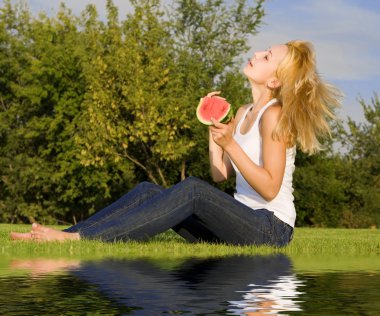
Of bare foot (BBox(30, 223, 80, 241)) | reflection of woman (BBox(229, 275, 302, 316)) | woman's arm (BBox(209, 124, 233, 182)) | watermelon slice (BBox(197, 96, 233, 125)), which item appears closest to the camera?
reflection of woman (BBox(229, 275, 302, 316))

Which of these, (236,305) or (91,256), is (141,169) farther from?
(236,305)

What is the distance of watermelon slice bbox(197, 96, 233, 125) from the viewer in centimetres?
811

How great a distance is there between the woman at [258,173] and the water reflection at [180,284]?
1.80 ft

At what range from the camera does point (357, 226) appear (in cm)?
3841

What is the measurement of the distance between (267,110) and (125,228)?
1.80 m

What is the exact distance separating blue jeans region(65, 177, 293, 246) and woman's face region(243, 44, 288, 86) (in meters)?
1.27

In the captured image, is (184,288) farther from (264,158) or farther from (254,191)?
(254,191)

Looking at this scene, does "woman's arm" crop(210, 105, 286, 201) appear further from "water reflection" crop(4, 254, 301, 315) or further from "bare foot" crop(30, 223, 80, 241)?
"bare foot" crop(30, 223, 80, 241)

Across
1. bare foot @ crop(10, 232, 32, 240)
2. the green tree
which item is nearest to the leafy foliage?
the green tree

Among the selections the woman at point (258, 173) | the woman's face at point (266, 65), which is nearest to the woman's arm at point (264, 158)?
the woman at point (258, 173)

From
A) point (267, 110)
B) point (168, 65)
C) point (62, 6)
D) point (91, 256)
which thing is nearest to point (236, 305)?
point (91, 256)

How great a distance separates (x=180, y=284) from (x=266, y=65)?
344 cm

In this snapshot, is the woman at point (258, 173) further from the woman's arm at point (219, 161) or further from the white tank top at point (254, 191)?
the woman's arm at point (219, 161)

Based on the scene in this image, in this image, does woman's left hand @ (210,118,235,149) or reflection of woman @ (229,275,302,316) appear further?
woman's left hand @ (210,118,235,149)
